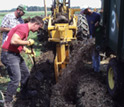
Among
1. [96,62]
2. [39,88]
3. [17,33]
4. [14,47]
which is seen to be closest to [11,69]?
[14,47]

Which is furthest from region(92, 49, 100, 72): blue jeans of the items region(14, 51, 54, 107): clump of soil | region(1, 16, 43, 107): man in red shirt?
region(1, 16, 43, 107): man in red shirt

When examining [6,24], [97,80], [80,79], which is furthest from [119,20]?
[6,24]

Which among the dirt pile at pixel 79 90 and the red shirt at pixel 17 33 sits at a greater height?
the red shirt at pixel 17 33

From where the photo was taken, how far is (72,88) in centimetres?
426

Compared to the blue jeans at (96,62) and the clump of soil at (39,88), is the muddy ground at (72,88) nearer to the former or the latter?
the clump of soil at (39,88)

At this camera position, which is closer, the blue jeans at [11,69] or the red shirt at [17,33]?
the red shirt at [17,33]

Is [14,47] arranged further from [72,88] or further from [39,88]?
[39,88]

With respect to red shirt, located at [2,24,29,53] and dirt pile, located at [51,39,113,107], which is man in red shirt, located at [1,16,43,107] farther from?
dirt pile, located at [51,39,113,107]

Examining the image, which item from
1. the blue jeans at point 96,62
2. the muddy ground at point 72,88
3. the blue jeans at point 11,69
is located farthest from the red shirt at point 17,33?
the blue jeans at point 96,62

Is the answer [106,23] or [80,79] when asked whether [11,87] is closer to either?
[80,79]

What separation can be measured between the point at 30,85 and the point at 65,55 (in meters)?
1.36

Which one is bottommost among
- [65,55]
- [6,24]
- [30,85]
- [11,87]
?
[30,85]

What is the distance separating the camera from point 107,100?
123 inches

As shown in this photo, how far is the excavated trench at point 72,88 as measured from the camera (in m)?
3.31
